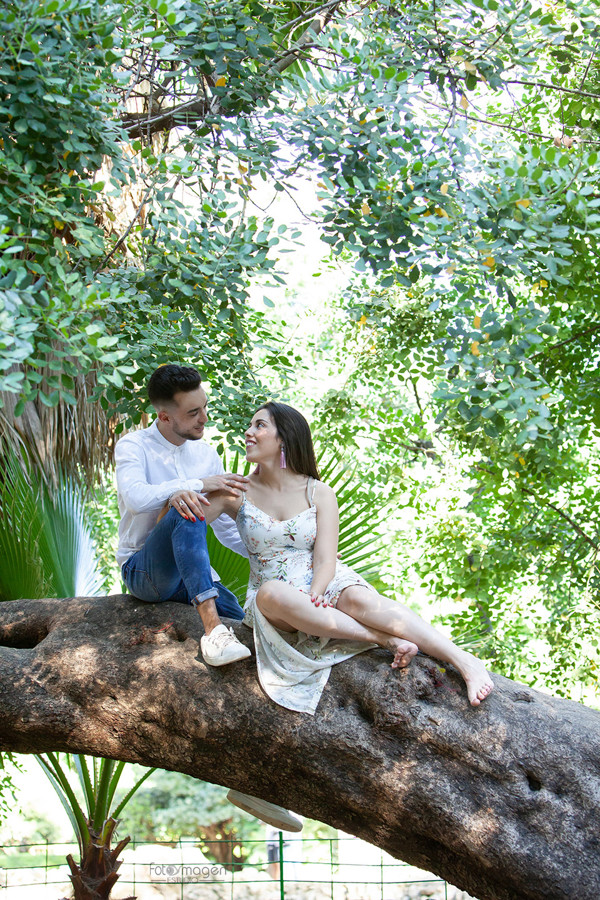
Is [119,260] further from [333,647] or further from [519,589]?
[519,589]

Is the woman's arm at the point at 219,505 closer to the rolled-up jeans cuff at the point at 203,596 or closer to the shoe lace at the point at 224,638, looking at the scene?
the rolled-up jeans cuff at the point at 203,596

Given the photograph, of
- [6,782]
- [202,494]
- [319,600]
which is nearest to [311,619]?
[319,600]

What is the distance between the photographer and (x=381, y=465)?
7941 mm

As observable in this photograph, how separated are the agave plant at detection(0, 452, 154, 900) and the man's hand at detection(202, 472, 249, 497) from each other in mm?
1049

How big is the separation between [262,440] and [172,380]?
1.50 feet

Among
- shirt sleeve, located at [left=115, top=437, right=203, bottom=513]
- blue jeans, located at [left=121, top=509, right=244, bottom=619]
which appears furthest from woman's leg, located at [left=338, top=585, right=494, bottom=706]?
shirt sleeve, located at [left=115, top=437, right=203, bottom=513]

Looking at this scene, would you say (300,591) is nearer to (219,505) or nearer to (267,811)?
(219,505)

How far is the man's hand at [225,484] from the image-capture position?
124 inches

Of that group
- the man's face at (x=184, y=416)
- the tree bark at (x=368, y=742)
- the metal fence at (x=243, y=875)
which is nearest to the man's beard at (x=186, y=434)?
the man's face at (x=184, y=416)

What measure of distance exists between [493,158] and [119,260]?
2048 millimetres

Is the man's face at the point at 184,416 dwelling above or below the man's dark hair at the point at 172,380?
below

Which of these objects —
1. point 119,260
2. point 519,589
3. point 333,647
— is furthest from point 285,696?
point 519,589

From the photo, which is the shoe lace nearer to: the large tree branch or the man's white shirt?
the man's white shirt

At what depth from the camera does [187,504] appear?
2.89 metres
